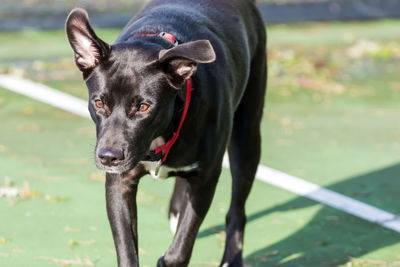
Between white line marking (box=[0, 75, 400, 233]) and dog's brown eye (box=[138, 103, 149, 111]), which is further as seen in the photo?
white line marking (box=[0, 75, 400, 233])

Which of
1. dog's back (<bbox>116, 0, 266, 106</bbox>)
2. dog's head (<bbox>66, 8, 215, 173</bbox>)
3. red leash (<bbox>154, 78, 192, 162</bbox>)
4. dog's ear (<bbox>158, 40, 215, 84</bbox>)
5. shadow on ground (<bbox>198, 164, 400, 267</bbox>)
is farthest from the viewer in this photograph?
shadow on ground (<bbox>198, 164, 400, 267</bbox>)

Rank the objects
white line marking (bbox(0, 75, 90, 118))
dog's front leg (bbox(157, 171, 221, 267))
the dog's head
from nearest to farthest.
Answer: the dog's head, dog's front leg (bbox(157, 171, 221, 267)), white line marking (bbox(0, 75, 90, 118))

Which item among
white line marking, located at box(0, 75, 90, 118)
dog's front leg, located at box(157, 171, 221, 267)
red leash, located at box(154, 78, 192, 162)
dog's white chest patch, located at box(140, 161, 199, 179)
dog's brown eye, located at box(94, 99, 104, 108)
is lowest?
white line marking, located at box(0, 75, 90, 118)

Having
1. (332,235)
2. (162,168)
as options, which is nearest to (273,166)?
(332,235)

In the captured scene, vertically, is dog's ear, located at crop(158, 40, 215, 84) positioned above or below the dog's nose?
above

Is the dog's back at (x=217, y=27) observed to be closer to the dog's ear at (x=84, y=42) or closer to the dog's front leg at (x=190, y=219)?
→ the dog's ear at (x=84, y=42)

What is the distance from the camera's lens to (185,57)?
3.48m

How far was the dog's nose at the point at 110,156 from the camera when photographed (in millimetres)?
3521

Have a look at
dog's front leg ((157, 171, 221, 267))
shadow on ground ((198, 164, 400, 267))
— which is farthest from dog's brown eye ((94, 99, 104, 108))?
shadow on ground ((198, 164, 400, 267))

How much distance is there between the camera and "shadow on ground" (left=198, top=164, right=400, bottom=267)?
4.78 metres

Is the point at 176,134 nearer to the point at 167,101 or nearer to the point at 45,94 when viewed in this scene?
the point at 167,101

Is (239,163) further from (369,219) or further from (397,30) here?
(397,30)

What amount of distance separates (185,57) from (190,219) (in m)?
1.08

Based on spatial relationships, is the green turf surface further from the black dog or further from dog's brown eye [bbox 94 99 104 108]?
dog's brown eye [bbox 94 99 104 108]
